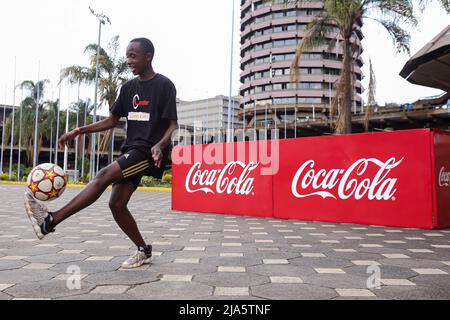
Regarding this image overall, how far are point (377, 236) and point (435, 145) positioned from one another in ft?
7.18

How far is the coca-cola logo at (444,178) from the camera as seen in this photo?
22.2ft

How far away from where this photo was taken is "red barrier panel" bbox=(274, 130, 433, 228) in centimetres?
671

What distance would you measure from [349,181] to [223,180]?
296 centimetres

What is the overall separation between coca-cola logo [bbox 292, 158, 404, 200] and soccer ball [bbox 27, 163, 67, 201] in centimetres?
534

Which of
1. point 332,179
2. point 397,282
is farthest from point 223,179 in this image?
point 397,282

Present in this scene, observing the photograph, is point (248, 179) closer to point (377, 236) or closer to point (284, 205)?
point (284, 205)

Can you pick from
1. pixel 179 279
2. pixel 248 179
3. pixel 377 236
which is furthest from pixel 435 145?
pixel 179 279

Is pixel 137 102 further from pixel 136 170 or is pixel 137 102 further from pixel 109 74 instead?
pixel 109 74

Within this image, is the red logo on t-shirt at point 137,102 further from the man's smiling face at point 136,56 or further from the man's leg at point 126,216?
the man's leg at point 126,216

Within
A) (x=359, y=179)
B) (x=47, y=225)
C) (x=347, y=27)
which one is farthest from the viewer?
(x=347, y=27)

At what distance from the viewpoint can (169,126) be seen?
339 cm

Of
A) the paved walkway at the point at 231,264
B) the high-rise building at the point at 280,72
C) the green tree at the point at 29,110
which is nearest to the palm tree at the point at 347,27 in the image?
the paved walkway at the point at 231,264

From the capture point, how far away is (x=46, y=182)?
3.28 metres

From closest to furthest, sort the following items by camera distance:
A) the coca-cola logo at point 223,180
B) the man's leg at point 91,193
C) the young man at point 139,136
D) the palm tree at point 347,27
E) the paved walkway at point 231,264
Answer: the paved walkway at point 231,264 < the man's leg at point 91,193 < the young man at point 139,136 < the coca-cola logo at point 223,180 < the palm tree at point 347,27
